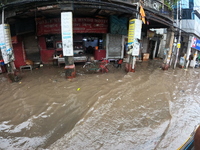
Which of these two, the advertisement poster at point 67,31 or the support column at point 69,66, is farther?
the support column at point 69,66

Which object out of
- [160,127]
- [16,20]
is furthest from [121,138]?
[16,20]

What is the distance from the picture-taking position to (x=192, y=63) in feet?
45.4

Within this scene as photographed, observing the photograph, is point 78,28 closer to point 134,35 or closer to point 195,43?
point 134,35

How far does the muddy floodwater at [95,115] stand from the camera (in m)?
3.35

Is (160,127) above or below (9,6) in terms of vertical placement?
below

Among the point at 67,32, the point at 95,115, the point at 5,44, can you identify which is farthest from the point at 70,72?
the point at 5,44

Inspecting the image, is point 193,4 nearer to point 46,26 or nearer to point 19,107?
point 46,26

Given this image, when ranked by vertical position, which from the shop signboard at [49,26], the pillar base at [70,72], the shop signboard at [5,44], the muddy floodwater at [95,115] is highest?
the shop signboard at [49,26]

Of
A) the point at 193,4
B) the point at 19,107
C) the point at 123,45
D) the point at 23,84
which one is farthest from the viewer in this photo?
the point at 193,4

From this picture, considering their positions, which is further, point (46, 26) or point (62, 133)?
point (46, 26)

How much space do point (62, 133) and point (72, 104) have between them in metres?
1.45

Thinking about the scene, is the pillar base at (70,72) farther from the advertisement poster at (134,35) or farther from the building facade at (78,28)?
the building facade at (78,28)

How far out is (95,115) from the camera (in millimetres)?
4336

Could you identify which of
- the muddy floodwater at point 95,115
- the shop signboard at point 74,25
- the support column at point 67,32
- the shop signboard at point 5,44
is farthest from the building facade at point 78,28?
the muddy floodwater at point 95,115
